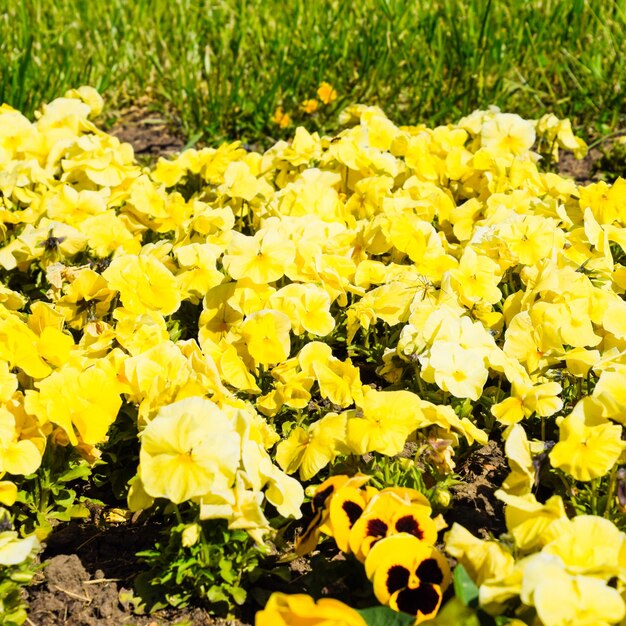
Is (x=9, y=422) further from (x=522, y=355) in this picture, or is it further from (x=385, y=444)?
(x=522, y=355)

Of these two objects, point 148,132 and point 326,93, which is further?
point 148,132

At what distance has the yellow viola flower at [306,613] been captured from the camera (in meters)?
1.66

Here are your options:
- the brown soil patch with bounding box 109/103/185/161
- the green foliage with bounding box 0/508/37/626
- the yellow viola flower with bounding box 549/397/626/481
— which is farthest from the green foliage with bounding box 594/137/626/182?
the green foliage with bounding box 0/508/37/626

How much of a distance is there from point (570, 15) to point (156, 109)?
248 cm

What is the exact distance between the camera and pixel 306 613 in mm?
1665

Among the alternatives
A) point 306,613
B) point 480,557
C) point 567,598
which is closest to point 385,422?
point 480,557

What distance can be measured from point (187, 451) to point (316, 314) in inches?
32.4

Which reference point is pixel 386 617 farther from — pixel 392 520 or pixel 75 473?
pixel 75 473

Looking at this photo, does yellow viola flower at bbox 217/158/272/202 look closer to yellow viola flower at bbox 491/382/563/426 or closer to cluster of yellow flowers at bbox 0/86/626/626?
cluster of yellow flowers at bbox 0/86/626/626

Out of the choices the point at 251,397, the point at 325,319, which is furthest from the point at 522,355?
the point at 251,397

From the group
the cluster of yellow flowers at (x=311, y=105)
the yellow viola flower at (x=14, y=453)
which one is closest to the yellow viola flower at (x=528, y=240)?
the yellow viola flower at (x=14, y=453)

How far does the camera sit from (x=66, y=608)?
6.87ft

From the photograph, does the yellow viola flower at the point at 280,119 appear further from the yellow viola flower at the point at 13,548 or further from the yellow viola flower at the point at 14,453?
the yellow viola flower at the point at 13,548

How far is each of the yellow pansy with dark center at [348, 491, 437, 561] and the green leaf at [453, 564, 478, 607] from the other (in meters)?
0.23
